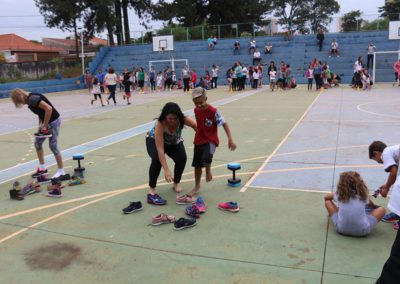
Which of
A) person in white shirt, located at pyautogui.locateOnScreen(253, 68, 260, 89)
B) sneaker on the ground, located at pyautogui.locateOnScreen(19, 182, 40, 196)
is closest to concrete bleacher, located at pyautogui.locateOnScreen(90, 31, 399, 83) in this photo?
person in white shirt, located at pyautogui.locateOnScreen(253, 68, 260, 89)

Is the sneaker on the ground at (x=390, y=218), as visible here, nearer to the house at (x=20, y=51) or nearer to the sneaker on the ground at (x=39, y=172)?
the sneaker on the ground at (x=39, y=172)

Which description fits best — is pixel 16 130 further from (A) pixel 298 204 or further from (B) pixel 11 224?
(A) pixel 298 204

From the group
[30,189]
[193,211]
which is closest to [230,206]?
[193,211]

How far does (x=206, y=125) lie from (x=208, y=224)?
53.1 inches

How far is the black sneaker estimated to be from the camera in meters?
5.25

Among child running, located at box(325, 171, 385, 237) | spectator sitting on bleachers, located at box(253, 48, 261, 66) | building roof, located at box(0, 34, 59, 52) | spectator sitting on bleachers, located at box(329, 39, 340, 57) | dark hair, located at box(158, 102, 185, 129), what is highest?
building roof, located at box(0, 34, 59, 52)

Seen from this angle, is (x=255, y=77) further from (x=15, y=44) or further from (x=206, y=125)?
(x=15, y=44)

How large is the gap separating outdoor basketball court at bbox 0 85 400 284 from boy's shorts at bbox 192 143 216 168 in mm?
533

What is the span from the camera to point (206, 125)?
18.1 ft

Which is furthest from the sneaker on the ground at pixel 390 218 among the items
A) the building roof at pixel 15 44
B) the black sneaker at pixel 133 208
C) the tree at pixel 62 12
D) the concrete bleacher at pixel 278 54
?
the building roof at pixel 15 44

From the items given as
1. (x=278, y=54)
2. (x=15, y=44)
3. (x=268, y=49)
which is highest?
(x=15, y=44)

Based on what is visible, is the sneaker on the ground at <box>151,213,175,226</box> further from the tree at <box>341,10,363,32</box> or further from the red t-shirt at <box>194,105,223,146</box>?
the tree at <box>341,10,363,32</box>

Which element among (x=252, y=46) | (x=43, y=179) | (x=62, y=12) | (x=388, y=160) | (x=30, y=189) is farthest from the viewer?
(x=62, y=12)

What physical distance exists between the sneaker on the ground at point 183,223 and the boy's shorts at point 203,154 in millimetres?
997
